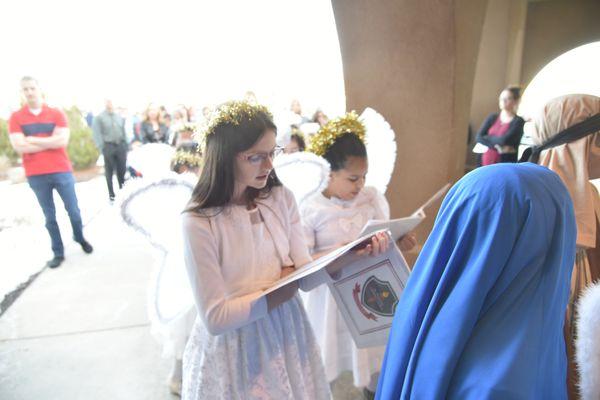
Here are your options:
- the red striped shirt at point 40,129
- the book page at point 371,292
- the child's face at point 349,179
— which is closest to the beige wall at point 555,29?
the child's face at point 349,179

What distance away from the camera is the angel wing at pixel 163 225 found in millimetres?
1325

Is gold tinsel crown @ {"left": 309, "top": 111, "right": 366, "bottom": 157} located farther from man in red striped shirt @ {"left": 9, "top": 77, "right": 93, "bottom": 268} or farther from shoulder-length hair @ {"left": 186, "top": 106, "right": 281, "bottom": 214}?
man in red striped shirt @ {"left": 9, "top": 77, "right": 93, "bottom": 268}

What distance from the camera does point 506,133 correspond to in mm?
3822

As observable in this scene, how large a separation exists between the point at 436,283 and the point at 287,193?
70cm

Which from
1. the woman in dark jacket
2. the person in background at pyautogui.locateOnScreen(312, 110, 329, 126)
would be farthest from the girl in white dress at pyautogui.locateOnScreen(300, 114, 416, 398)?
the person in background at pyautogui.locateOnScreen(312, 110, 329, 126)

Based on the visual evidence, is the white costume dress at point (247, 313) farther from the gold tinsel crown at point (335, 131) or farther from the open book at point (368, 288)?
the gold tinsel crown at point (335, 131)

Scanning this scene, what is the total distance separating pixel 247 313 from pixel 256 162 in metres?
0.46

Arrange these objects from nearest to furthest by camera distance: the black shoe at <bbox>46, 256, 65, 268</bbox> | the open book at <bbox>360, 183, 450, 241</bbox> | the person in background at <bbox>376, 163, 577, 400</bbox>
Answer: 1. the person in background at <bbox>376, 163, 577, 400</bbox>
2. the open book at <bbox>360, 183, 450, 241</bbox>
3. the black shoe at <bbox>46, 256, 65, 268</bbox>

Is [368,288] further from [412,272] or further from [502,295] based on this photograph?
[502,295]

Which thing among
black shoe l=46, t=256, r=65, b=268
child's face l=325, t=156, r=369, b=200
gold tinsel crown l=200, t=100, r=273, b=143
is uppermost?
gold tinsel crown l=200, t=100, r=273, b=143

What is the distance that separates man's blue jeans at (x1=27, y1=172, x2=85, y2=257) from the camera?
3.68 meters

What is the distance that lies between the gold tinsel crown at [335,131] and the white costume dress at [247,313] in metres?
0.50

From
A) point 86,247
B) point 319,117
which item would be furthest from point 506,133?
point 86,247

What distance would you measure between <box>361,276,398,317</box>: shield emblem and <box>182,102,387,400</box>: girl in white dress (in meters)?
0.17
